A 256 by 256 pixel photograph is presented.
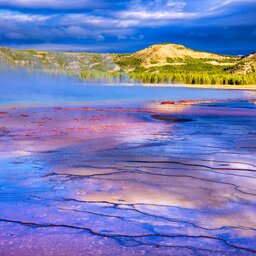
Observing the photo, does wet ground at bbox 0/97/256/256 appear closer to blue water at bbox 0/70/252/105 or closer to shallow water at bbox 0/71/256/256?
shallow water at bbox 0/71/256/256

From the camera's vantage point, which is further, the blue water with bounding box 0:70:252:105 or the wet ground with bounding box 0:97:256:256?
the blue water with bounding box 0:70:252:105

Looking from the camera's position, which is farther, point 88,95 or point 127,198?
point 88,95

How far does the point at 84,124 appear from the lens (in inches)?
1027

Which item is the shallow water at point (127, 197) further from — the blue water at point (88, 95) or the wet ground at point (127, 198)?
the blue water at point (88, 95)

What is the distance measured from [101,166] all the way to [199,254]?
658 cm

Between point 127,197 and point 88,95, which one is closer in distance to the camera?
point 127,197

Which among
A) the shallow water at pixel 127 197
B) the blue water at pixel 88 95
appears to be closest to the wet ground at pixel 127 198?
the shallow water at pixel 127 197

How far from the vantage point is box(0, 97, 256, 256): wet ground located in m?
7.08

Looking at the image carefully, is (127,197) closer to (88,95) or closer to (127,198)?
(127,198)

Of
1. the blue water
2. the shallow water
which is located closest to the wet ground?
the shallow water

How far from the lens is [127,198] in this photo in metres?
9.50

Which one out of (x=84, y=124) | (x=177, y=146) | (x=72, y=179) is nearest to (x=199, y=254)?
(x=72, y=179)

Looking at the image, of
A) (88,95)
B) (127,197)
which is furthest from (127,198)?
(88,95)

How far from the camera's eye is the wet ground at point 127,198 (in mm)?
7082
